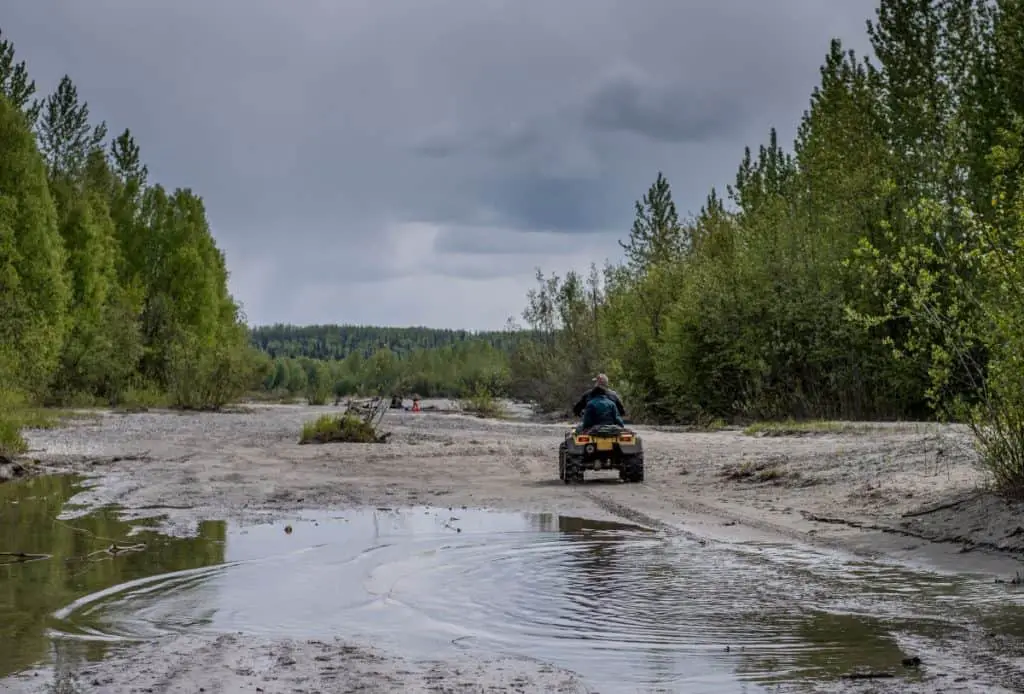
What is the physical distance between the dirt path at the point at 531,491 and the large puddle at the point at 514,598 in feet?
2.31

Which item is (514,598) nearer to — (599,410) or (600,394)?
(599,410)

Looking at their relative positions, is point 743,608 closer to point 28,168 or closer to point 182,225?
point 28,168

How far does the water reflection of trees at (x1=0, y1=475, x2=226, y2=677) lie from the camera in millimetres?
7759

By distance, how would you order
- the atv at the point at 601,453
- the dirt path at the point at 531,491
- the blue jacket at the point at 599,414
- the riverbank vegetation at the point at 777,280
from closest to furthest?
the dirt path at the point at 531,491 → the riverbank vegetation at the point at 777,280 → the atv at the point at 601,453 → the blue jacket at the point at 599,414

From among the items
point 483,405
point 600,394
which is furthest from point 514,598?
point 483,405

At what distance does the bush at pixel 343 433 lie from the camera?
106 ft

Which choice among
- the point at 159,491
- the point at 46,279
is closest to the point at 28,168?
the point at 46,279

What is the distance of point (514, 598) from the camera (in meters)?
9.41

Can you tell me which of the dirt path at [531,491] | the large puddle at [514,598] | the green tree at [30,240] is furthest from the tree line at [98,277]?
the large puddle at [514,598]

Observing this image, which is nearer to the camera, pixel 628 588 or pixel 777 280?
pixel 628 588

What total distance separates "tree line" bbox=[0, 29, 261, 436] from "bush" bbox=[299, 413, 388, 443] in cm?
839

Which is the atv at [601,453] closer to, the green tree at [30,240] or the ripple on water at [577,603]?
the ripple on water at [577,603]

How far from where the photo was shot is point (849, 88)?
169 feet

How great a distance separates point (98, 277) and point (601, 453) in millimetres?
52632
